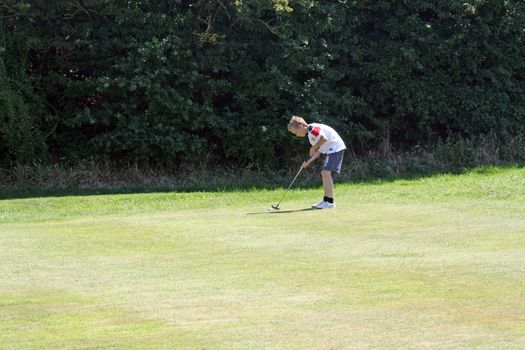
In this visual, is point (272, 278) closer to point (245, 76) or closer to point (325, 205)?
point (325, 205)

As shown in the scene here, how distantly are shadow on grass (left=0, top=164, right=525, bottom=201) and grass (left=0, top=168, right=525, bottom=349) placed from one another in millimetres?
4480

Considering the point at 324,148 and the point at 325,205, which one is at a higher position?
the point at 324,148

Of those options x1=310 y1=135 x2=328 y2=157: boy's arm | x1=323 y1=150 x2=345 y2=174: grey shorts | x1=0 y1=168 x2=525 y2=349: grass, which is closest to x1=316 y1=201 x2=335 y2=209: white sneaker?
x1=0 y1=168 x2=525 y2=349: grass

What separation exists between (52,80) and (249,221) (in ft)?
33.9

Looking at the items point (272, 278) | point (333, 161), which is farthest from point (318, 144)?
point (272, 278)

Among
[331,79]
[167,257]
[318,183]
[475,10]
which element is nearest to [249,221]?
[167,257]

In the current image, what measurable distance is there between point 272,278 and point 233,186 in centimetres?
1297

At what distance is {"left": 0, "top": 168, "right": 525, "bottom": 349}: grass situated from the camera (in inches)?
291

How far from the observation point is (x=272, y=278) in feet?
32.2

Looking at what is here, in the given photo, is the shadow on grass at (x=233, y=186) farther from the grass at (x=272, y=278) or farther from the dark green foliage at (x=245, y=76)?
the grass at (x=272, y=278)

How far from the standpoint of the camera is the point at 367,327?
24.7 feet

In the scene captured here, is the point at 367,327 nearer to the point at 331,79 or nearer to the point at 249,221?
the point at 249,221

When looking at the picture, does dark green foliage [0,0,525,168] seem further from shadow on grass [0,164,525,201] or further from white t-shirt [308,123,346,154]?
white t-shirt [308,123,346,154]

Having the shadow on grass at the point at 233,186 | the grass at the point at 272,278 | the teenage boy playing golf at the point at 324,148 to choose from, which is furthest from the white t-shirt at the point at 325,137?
the shadow on grass at the point at 233,186
